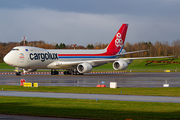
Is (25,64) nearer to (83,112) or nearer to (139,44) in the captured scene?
(83,112)

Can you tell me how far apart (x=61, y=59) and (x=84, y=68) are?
602 centimetres

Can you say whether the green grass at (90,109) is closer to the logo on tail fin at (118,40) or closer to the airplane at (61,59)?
the airplane at (61,59)

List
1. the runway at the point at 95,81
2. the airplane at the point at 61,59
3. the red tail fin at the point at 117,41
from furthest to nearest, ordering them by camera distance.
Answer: the red tail fin at the point at 117,41 → the airplane at the point at 61,59 → the runway at the point at 95,81

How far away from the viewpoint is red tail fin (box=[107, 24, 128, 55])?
6391cm

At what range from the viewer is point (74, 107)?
18000 mm

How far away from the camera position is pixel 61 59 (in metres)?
56.9

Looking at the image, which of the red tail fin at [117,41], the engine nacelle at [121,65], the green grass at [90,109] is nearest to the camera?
the green grass at [90,109]

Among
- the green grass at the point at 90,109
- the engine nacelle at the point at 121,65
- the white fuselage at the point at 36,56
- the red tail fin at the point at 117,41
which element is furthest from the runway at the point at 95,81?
the red tail fin at the point at 117,41

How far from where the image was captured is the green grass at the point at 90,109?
15102mm

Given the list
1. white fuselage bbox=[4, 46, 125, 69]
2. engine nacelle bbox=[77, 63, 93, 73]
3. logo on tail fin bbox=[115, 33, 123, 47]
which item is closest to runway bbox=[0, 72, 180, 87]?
white fuselage bbox=[4, 46, 125, 69]

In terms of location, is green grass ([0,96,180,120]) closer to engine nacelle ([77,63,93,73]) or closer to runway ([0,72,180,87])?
runway ([0,72,180,87])

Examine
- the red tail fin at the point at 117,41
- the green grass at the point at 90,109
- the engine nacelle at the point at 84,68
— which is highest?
the red tail fin at the point at 117,41

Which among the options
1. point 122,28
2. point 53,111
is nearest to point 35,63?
point 122,28

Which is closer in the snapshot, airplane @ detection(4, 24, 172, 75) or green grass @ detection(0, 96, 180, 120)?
green grass @ detection(0, 96, 180, 120)
